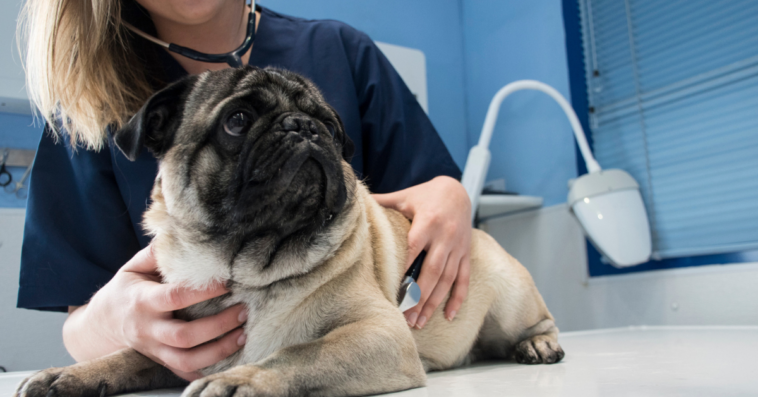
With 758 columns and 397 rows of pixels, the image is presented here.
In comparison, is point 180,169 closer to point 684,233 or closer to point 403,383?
point 403,383

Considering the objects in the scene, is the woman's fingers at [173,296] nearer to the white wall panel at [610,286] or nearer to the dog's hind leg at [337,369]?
the dog's hind leg at [337,369]

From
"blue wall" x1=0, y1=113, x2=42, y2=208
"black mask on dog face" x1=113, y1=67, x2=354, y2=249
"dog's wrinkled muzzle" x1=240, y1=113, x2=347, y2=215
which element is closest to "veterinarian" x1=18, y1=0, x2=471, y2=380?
"black mask on dog face" x1=113, y1=67, x2=354, y2=249

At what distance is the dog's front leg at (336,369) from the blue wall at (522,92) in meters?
2.50

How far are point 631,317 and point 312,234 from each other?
7.72 feet

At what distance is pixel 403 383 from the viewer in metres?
0.81

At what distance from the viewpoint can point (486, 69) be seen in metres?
3.76

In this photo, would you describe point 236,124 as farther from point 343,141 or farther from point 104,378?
point 104,378

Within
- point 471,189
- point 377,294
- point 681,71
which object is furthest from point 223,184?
point 681,71

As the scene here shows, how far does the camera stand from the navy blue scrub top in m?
1.29

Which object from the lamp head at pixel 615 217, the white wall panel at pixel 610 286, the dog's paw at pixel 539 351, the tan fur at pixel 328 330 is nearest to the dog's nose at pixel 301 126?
the tan fur at pixel 328 330

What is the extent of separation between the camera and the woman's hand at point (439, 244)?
1104 millimetres

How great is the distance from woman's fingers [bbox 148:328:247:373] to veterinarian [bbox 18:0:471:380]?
0.49ft

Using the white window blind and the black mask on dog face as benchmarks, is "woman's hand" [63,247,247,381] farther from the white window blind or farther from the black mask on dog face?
the white window blind

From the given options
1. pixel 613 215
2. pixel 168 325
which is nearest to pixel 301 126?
pixel 168 325
